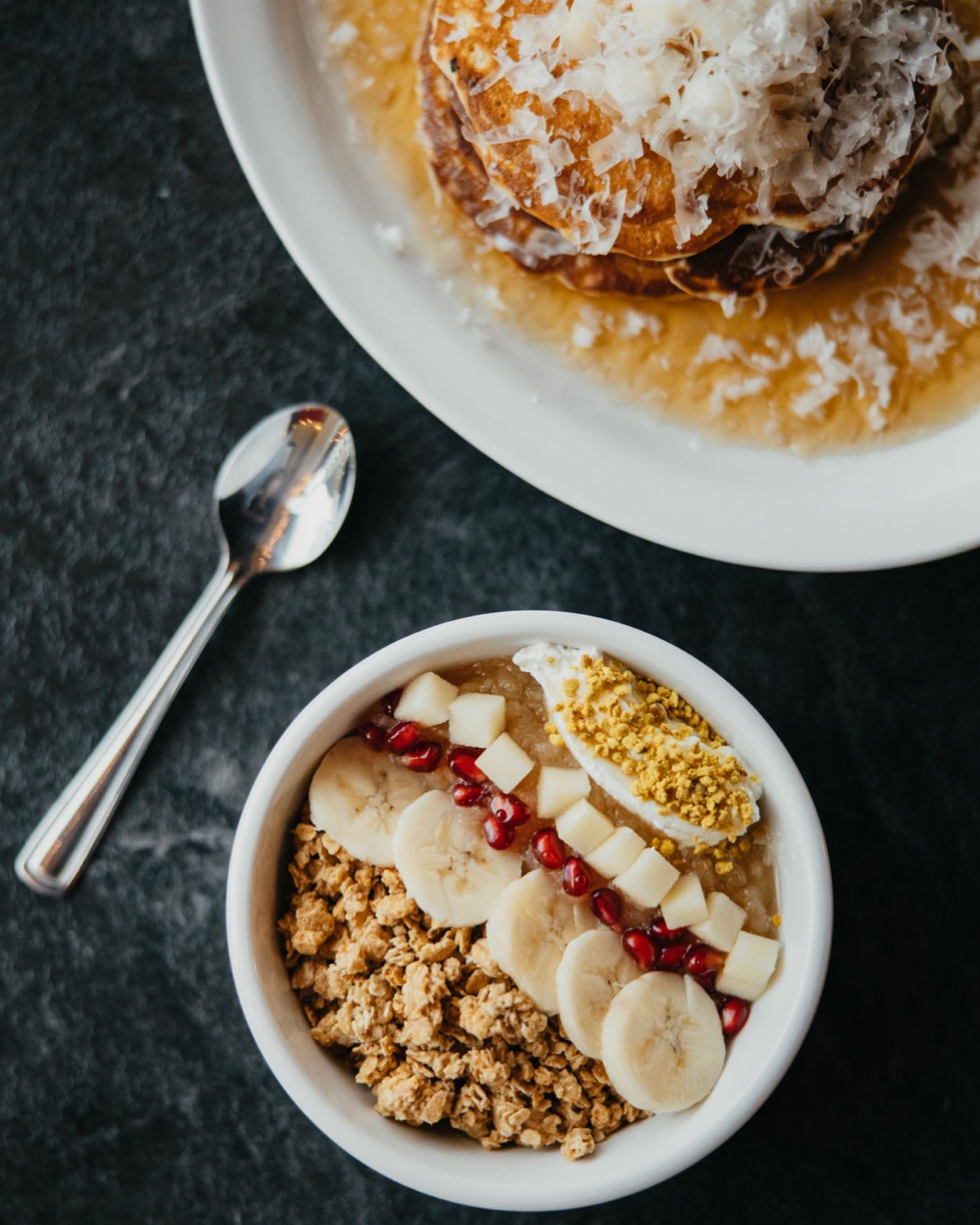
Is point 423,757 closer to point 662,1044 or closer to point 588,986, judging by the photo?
point 588,986

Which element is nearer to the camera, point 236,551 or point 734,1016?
point 734,1016

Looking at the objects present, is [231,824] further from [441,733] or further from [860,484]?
[860,484]

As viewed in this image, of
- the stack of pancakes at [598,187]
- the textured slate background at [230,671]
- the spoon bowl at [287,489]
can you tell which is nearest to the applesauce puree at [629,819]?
the textured slate background at [230,671]

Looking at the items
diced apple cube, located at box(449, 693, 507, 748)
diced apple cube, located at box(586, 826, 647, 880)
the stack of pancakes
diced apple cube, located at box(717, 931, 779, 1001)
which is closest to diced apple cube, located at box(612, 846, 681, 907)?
diced apple cube, located at box(586, 826, 647, 880)

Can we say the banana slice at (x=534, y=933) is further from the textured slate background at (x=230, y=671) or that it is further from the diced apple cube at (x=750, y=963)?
the textured slate background at (x=230, y=671)

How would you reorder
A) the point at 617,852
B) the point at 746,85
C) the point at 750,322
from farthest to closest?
the point at 750,322, the point at 617,852, the point at 746,85

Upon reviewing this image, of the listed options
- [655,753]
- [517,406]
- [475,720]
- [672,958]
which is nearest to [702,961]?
[672,958]

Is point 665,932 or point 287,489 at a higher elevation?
point 287,489
